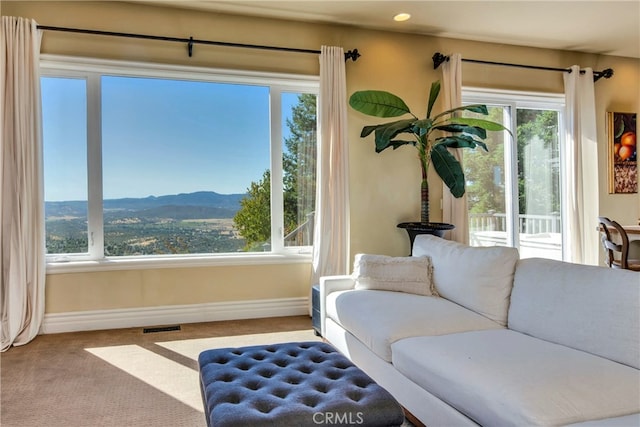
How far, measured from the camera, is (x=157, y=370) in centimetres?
284

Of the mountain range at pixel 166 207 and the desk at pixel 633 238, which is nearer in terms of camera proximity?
the desk at pixel 633 238

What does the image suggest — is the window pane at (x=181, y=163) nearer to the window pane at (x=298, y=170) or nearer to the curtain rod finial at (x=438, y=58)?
the window pane at (x=298, y=170)

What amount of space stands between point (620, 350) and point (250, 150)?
137 inches

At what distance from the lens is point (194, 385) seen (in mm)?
2613

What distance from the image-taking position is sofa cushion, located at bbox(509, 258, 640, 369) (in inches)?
67.1

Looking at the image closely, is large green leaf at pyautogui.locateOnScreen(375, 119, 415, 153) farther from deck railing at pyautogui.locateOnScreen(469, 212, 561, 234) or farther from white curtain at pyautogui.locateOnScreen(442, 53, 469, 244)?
deck railing at pyautogui.locateOnScreen(469, 212, 561, 234)

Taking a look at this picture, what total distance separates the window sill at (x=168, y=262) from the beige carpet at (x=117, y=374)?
0.56m

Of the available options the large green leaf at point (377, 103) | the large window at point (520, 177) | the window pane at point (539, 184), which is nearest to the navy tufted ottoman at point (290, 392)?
the large green leaf at point (377, 103)

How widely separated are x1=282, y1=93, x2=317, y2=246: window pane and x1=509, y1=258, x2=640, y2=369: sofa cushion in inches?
97.1

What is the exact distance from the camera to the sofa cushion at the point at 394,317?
223 cm

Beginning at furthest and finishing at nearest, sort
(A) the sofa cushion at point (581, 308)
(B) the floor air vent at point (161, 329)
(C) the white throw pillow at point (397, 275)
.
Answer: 1. (B) the floor air vent at point (161, 329)
2. (C) the white throw pillow at point (397, 275)
3. (A) the sofa cushion at point (581, 308)

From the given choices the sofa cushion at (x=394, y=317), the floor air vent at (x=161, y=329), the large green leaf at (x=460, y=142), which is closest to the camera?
the sofa cushion at (x=394, y=317)

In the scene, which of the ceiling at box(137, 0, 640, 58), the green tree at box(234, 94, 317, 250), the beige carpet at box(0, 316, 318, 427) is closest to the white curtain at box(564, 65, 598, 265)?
the ceiling at box(137, 0, 640, 58)

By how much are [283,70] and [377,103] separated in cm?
100
